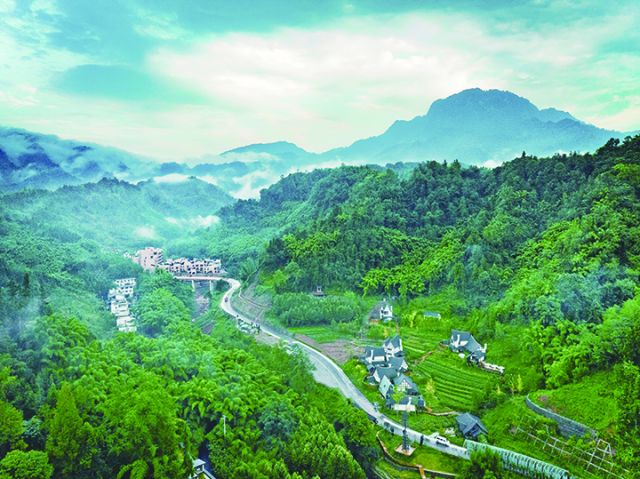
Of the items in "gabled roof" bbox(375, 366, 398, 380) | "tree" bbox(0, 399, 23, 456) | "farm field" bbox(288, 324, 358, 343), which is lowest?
"farm field" bbox(288, 324, 358, 343)

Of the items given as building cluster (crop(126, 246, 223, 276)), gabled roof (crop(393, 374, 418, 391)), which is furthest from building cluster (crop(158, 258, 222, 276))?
gabled roof (crop(393, 374, 418, 391))

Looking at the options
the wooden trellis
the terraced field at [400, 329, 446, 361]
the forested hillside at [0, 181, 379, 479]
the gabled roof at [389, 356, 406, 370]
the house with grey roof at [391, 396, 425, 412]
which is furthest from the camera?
the terraced field at [400, 329, 446, 361]

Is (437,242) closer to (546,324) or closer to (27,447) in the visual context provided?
(546,324)

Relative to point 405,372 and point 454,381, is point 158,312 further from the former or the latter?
point 454,381

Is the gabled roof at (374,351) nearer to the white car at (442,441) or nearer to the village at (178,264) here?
the white car at (442,441)

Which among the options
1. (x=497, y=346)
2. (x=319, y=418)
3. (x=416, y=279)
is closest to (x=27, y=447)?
(x=319, y=418)

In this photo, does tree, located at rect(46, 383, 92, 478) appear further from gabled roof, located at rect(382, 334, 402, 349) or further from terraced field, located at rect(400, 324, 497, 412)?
gabled roof, located at rect(382, 334, 402, 349)

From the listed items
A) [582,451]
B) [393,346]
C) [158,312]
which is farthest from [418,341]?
[158,312]
